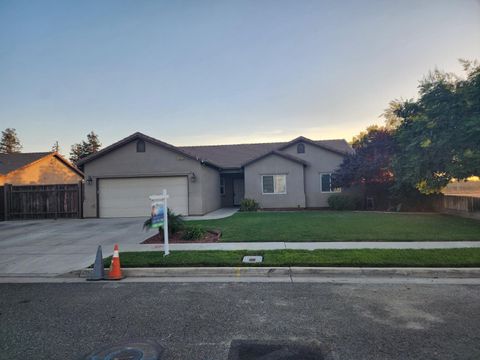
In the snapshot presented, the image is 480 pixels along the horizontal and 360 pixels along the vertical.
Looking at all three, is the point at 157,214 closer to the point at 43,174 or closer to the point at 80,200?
the point at 80,200

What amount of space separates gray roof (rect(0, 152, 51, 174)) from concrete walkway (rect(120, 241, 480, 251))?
68.6 ft

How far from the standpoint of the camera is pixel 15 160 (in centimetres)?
2516

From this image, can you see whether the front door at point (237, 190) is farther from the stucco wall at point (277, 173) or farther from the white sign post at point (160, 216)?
the white sign post at point (160, 216)

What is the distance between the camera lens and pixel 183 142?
37.7m

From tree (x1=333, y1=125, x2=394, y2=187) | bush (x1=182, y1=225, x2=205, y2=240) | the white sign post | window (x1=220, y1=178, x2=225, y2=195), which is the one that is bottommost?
bush (x1=182, y1=225, x2=205, y2=240)

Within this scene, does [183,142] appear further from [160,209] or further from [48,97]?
[160,209]

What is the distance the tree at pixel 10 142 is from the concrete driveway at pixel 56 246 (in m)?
70.1

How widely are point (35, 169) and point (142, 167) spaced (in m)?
13.9

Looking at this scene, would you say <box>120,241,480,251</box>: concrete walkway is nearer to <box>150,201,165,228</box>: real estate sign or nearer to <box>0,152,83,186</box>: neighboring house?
<box>150,201,165,228</box>: real estate sign

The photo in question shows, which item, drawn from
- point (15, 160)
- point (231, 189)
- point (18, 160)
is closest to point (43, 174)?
point (18, 160)

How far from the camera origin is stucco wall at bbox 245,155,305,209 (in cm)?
2055

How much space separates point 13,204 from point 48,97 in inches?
285

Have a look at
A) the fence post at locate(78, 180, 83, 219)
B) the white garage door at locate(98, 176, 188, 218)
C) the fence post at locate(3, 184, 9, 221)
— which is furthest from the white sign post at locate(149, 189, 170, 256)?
the fence post at locate(3, 184, 9, 221)

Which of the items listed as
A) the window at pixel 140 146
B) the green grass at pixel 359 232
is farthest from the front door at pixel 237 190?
the green grass at pixel 359 232
